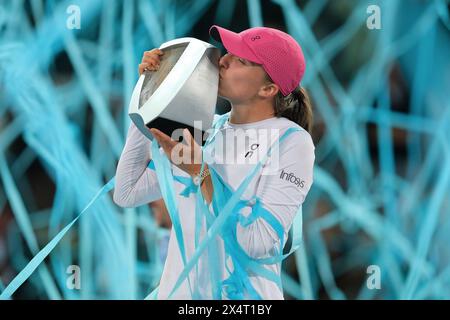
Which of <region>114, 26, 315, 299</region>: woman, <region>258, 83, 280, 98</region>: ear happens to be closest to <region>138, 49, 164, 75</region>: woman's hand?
<region>114, 26, 315, 299</region>: woman

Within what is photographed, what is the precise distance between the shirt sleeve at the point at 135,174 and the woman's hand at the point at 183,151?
0.14 metres

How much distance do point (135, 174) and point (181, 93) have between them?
255 millimetres

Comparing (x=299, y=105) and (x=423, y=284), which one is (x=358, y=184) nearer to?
(x=423, y=284)

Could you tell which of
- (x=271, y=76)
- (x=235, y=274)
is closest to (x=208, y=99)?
(x=271, y=76)

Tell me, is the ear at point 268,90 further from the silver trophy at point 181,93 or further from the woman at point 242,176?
the silver trophy at point 181,93

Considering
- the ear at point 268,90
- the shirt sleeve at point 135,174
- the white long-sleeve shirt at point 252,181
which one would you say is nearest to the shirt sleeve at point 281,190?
the white long-sleeve shirt at point 252,181

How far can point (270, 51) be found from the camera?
1.70 m

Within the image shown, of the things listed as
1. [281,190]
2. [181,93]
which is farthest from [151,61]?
[281,190]

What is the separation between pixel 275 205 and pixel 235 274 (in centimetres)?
16

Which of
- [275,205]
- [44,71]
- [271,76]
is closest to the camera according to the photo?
[275,205]

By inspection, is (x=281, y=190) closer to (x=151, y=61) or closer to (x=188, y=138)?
(x=188, y=138)

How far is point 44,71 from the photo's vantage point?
2.85 m

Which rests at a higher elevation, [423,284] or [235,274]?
[235,274]

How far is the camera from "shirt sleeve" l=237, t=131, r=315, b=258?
1.58 meters
